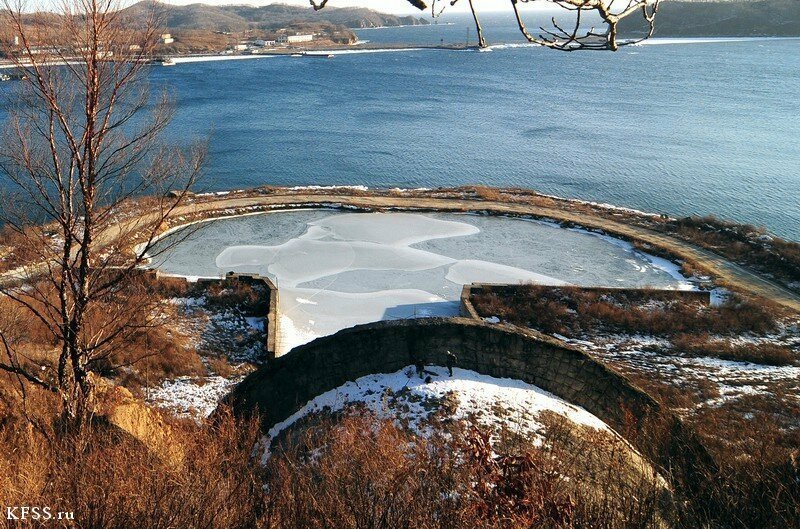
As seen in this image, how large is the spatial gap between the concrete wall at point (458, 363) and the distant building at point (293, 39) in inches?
4910

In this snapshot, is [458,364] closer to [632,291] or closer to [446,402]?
[446,402]

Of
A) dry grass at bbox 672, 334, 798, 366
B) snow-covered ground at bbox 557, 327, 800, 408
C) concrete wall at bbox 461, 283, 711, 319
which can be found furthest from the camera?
concrete wall at bbox 461, 283, 711, 319

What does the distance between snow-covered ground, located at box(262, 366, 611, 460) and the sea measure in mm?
6458

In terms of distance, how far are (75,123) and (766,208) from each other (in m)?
30.6

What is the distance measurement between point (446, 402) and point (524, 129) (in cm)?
4074

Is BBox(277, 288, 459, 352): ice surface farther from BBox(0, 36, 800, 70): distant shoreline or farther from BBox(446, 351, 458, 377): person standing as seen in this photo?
Answer: BBox(0, 36, 800, 70): distant shoreline

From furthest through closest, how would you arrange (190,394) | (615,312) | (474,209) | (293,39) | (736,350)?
(293,39) → (474,209) → (615,312) → (736,350) → (190,394)

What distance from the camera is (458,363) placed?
9219 millimetres

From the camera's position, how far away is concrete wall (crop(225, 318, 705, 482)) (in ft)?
29.7

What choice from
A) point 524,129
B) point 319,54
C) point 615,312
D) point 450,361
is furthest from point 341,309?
point 319,54

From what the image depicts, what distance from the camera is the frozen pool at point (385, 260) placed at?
16703mm

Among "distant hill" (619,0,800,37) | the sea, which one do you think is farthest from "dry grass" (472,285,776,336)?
"distant hill" (619,0,800,37)

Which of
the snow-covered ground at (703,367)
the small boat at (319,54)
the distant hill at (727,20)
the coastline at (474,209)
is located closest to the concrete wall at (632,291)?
the snow-covered ground at (703,367)

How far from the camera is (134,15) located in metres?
6.74
